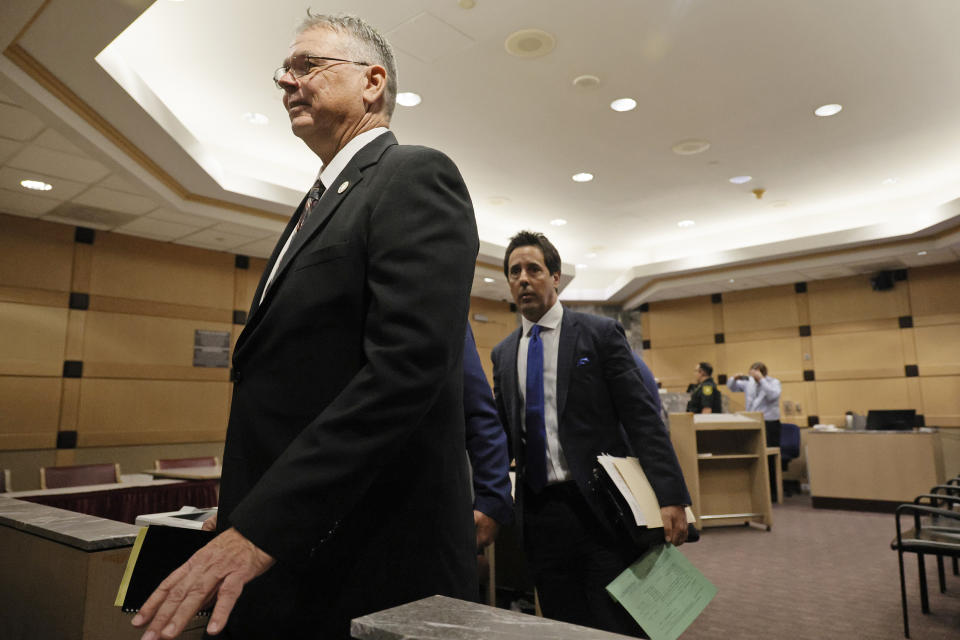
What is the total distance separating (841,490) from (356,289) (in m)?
7.53

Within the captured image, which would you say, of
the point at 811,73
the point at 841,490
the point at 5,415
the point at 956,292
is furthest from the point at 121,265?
the point at 956,292

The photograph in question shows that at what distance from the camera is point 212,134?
5.90 meters

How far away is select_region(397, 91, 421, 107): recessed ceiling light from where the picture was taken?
5051 mm

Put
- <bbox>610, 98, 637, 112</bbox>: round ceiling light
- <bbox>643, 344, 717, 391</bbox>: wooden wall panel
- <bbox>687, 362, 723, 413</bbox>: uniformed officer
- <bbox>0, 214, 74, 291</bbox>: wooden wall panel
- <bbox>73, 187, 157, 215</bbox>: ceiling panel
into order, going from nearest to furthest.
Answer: <bbox>610, 98, 637, 112</bbox>: round ceiling light
<bbox>73, 187, 157, 215</bbox>: ceiling panel
<bbox>0, 214, 74, 291</bbox>: wooden wall panel
<bbox>687, 362, 723, 413</bbox>: uniformed officer
<bbox>643, 344, 717, 391</bbox>: wooden wall panel

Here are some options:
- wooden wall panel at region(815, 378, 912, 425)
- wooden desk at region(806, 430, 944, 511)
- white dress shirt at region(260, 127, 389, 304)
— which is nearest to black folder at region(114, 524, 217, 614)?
white dress shirt at region(260, 127, 389, 304)

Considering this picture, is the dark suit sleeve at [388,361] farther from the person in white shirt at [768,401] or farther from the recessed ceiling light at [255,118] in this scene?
the person in white shirt at [768,401]

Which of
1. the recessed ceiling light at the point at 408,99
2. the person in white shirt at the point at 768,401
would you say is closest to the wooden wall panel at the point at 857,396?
the person in white shirt at the point at 768,401

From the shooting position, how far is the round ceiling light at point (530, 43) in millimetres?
4234

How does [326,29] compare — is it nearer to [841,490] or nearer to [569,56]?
[569,56]

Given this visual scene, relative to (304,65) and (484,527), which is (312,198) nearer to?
(304,65)

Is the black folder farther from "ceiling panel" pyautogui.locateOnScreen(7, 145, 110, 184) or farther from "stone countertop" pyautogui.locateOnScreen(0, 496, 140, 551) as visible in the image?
"ceiling panel" pyautogui.locateOnScreen(7, 145, 110, 184)

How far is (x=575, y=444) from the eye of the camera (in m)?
1.78

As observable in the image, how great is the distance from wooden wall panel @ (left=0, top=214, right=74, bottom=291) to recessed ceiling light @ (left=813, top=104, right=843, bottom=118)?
7.44 metres

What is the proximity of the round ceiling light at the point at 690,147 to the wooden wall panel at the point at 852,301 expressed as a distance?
4627 mm
